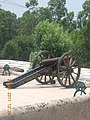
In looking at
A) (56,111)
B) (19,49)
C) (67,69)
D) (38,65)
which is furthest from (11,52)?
(56,111)

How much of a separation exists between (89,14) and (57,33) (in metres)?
18.1

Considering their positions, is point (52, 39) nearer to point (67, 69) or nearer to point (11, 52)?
point (67, 69)

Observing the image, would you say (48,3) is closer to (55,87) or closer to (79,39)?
(79,39)

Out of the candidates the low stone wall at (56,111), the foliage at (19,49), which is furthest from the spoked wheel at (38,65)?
the foliage at (19,49)

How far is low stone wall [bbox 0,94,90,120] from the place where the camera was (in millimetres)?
5316

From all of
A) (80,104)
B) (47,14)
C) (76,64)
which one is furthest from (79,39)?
(80,104)

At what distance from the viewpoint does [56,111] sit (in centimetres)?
612

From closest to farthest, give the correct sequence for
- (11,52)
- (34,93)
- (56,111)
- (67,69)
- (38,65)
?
1. (56,111)
2. (34,93)
3. (67,69)
4. (38,65)
5. (11,52)

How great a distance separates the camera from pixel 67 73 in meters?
11.8

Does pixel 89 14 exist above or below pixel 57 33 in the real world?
above

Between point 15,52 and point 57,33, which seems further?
point 15,52

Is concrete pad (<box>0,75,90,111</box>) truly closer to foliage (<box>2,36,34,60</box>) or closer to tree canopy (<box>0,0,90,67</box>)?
tree canopy (<box>0,0,90,67</box>)

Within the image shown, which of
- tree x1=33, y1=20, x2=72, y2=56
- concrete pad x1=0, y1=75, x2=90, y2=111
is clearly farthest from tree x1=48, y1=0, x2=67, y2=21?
concrete pad x1=0, y1=75, x2=90, y2=111

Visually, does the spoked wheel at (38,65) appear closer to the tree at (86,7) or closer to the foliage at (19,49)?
the foliage at (19,49)
